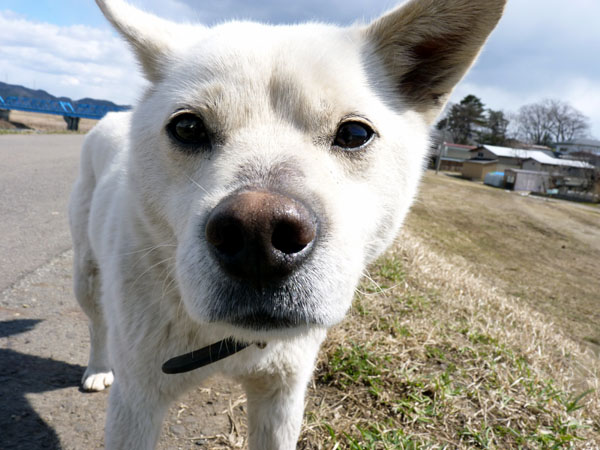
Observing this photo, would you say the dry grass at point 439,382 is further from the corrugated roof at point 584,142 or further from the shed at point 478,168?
the corrugated roof at point 584,142

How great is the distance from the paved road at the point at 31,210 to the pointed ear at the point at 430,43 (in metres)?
3.63

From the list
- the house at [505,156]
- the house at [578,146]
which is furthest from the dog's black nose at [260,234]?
the house at [578,146]

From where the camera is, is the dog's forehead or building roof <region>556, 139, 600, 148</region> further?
building roof <region>556, 139, 600, 148</region>

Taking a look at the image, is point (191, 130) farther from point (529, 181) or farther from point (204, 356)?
point (529, 181)

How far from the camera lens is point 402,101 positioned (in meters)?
2.30

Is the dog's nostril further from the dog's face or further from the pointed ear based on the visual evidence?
the pointed ear

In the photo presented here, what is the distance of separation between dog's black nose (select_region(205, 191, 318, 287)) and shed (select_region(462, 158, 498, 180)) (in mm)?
52792

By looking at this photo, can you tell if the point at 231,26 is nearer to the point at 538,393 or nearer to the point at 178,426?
the point at 178,426

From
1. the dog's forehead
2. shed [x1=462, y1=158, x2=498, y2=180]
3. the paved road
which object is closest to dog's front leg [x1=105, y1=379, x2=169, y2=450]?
the dog's forehead

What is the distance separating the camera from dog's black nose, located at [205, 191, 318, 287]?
4.08 ft

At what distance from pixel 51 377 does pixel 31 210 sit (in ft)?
13.3

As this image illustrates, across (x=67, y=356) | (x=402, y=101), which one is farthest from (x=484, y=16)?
(x=67, y=356)

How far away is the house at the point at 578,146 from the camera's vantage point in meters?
75.0

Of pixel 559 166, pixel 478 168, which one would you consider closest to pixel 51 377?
pixel 559 166
